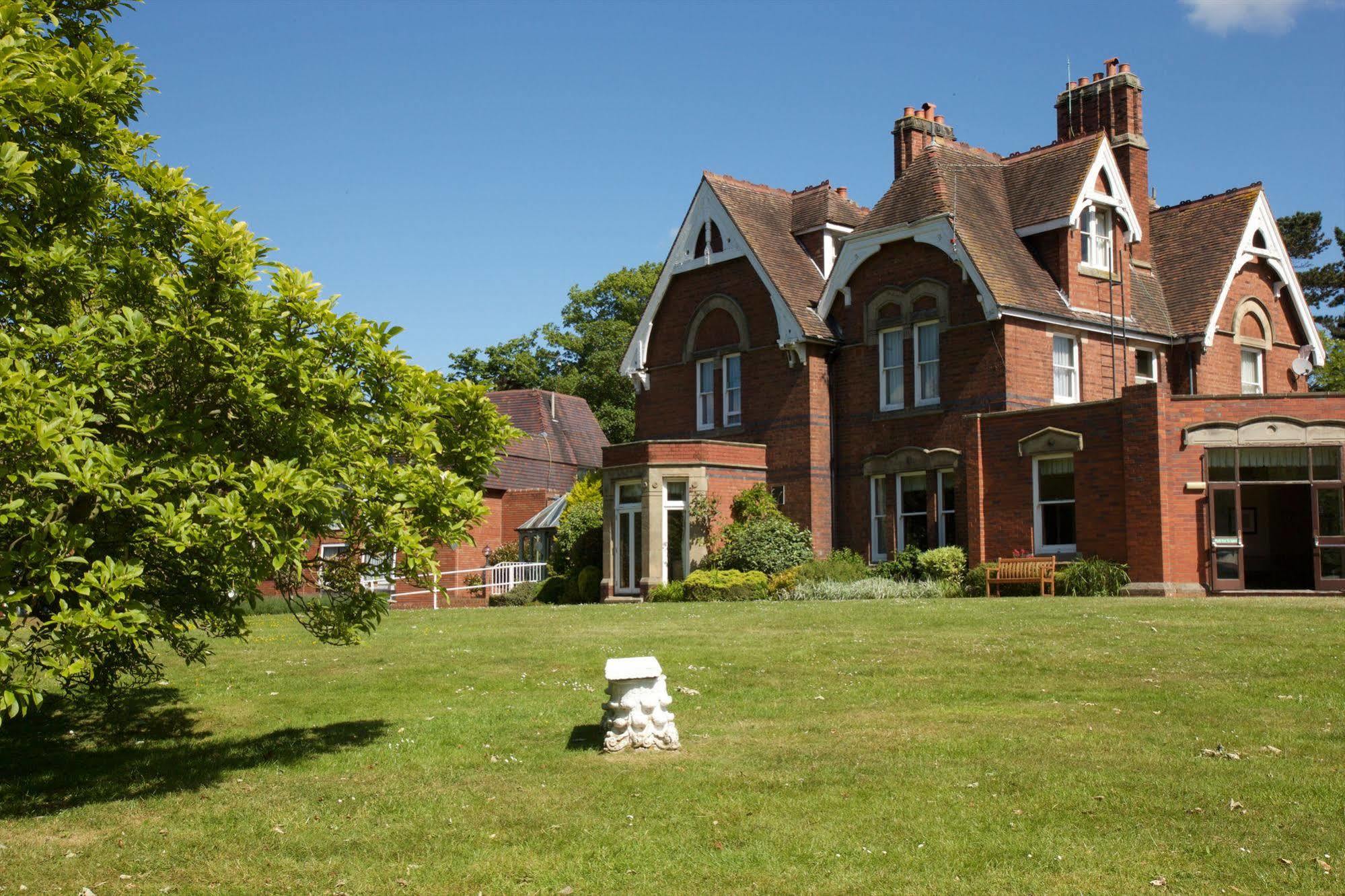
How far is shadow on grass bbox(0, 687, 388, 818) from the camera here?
36.4ft

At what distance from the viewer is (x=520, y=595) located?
35.8 meters

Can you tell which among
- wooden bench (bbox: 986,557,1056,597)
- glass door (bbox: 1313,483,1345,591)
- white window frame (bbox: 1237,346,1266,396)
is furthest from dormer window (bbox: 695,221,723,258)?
glass door (bbox: 1313,483,1345,591)

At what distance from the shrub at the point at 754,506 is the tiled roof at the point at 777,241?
4295mm

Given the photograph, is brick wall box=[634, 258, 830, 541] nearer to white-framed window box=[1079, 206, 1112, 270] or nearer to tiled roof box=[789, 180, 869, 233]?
tiled roof box=[789, 180, 869, 233]

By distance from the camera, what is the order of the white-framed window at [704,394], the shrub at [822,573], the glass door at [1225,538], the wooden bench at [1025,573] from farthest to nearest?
the white-framed window at [704,394] < the shrub at [822,573] < the wooden bench at [1025,573] < the glass door at [1225,538]

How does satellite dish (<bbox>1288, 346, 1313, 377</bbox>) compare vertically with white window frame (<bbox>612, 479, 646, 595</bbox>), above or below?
above

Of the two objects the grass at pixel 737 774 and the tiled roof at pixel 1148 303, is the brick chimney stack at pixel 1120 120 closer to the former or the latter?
the tiled roof at pixel 1148 303

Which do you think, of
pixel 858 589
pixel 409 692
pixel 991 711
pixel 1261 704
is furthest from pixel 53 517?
pixel 858 589

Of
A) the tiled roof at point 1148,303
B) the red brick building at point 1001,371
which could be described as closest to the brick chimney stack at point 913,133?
the red brick building at point 1001,371

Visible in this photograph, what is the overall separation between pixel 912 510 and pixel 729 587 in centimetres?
523

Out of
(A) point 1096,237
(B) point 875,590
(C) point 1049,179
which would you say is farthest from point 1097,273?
(B) point 875,590

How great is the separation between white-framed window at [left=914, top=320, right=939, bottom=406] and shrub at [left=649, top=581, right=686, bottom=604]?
7489 millimetres

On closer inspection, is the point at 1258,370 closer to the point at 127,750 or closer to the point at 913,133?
the point at 913,133

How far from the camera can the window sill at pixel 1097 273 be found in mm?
31141
